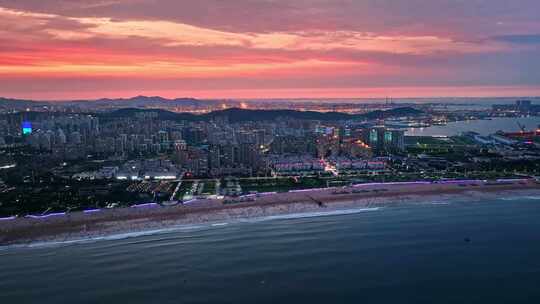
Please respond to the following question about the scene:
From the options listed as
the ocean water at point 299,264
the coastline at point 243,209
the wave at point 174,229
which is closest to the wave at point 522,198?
the coastline at point 243,209

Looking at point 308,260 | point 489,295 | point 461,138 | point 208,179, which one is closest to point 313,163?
point 208,179

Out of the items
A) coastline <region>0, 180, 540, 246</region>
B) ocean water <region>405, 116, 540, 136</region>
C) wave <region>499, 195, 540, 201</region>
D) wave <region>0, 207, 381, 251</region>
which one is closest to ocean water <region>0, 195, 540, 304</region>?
wave <region>0, 207, 381, 251</region>

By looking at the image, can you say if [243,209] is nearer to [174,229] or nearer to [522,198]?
[174,229]

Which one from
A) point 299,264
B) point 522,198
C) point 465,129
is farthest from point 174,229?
point 465,129

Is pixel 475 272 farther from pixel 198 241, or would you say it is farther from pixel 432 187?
pixel 432 187

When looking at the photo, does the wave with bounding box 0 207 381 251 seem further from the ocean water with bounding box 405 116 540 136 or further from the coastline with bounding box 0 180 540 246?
the ocean water with bounding box 405 116 540 136
